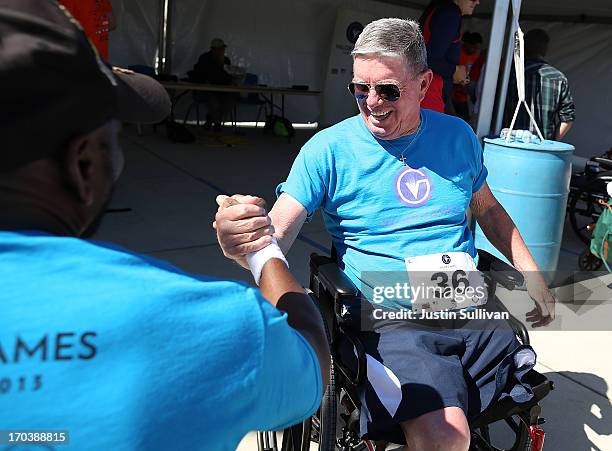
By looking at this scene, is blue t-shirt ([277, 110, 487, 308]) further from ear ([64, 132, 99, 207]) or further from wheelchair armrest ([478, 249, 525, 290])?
ear ([64, 132, 99, 207])

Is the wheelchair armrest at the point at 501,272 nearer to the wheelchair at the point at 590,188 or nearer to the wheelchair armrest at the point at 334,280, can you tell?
the wheelchair armrest at the point at 334,280

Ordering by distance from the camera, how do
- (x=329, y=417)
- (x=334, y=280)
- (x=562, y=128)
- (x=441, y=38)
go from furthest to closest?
1. (x=562, y=128)
2. (x=441, y=38)
3. (x=334, y=280)
4. (x=329, y=417)

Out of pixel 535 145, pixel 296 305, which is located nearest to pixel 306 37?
pixel 535 145

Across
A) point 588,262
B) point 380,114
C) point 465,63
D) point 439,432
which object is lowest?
point 588,262

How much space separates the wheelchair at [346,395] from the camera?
1.72 m

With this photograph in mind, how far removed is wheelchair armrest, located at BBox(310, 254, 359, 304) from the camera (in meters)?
1.78

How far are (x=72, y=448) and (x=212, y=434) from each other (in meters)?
0.16

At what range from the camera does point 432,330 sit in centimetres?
190

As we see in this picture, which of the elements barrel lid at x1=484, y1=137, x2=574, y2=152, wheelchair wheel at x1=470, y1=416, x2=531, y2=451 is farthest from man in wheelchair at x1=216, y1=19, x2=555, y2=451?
barrel lid at x1=484, y1=137, x2=574, y2=152

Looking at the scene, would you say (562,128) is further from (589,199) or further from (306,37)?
(306,37)

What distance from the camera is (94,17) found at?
3910mm

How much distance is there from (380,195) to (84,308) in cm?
144

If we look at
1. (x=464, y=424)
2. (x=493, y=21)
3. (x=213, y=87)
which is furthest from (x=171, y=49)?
(x=464, y=424)

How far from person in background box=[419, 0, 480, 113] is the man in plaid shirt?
0.56m
